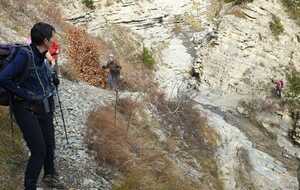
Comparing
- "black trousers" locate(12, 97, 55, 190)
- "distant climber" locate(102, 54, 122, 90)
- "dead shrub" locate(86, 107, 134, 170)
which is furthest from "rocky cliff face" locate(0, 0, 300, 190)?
"black trousers" locate(12, 97, 55, 190)

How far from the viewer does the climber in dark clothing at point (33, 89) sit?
646 centimetres

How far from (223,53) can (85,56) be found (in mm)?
9002

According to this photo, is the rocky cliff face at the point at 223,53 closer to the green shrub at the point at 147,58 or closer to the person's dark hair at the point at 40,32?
the green shrub at the point at 147,58

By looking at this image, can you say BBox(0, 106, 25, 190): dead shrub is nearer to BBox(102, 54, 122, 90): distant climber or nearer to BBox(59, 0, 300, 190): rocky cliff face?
BBox(102, 54, 122, 90): distant climber

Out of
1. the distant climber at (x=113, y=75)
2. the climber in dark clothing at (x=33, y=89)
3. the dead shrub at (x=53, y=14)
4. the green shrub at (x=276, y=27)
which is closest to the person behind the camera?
the climber in dark clothing at (x=33, y=89)

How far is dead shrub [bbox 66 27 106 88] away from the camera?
19.2m

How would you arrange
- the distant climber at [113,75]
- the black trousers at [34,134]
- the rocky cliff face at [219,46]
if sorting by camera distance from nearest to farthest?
the black trousers at [34,134] → the distant climber at [113,75] → the rocky cliff face at [219,46]

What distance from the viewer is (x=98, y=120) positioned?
1170cm

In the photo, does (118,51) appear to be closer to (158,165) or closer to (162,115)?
(162,115)

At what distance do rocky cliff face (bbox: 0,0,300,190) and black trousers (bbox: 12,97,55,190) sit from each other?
10.9 m

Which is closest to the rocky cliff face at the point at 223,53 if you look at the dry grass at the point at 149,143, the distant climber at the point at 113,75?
the dry grass at the point at 149,143

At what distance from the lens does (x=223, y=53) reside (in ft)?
88.8

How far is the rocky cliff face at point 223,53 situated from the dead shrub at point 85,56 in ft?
8.31

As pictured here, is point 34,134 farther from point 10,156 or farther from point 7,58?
point 10,156
